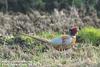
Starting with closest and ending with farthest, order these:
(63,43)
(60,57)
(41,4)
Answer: (60,57) < (63,43) < (41,4)

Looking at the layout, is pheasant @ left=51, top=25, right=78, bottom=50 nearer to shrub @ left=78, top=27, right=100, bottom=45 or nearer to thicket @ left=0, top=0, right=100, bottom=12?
shrub @ left=78, top=27, right=100, bottom=45

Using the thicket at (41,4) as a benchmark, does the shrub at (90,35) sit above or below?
above

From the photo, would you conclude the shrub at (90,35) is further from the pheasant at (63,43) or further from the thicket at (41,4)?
the thicket at (41,4)

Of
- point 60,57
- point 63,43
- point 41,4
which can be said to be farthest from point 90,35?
point 41,4

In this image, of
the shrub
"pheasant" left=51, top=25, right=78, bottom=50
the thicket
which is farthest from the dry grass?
the thicket

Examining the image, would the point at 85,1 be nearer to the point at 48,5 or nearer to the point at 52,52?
the point at 48,5

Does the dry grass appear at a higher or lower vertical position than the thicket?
higher

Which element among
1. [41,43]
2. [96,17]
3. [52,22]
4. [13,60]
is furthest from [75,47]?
[96,17]

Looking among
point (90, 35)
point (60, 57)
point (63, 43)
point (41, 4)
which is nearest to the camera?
point (60, 57)

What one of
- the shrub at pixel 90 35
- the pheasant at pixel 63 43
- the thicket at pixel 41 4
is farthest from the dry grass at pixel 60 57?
the thicket at pixel 41 4

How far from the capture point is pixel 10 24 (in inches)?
453

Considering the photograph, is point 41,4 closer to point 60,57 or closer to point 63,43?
point 63,43

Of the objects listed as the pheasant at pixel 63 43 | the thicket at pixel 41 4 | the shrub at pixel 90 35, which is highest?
the pheasant at pixel 63 43

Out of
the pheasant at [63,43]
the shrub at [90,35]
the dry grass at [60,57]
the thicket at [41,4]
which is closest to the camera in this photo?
the dry grass at [60,57]
